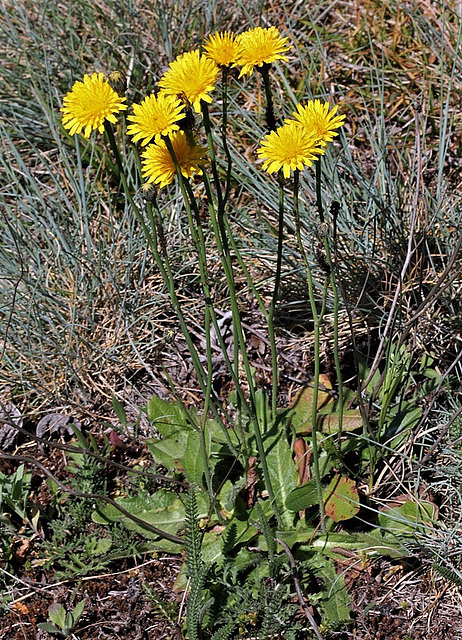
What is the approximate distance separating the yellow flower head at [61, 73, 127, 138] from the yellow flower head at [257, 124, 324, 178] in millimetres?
382

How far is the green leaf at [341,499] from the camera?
2.03 meters

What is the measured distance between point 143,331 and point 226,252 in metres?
1.17

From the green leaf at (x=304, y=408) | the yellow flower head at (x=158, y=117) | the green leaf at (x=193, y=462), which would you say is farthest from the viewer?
the green leaf at (x=304, y=408)

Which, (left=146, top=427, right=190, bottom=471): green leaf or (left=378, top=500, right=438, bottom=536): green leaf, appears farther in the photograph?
(left=146, top=427, right=190, bottom=471): green leaf

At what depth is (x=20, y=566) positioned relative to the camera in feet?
7.41

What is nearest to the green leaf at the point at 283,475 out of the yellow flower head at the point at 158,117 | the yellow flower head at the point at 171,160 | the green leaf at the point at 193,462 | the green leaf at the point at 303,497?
the green leaf at the point at 303,497

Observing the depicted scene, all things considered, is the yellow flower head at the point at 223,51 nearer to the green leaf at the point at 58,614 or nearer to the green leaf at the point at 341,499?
the green leaf at the point at 341,499

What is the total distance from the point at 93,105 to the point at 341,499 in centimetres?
134

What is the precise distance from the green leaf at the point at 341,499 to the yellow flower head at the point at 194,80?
119 cm

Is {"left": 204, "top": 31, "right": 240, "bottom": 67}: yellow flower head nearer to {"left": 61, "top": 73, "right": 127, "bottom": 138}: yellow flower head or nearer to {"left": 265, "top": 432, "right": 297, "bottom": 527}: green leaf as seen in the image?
{"left": 61, "top": 73, "right": 127, "bottom": 138}: yellow flower head

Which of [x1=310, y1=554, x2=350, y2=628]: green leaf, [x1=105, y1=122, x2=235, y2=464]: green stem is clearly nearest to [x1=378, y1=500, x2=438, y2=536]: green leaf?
[x1=310, y1=554, x2=350, y2=628]: green leaf

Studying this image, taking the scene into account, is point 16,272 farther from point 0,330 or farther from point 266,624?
point 266,624

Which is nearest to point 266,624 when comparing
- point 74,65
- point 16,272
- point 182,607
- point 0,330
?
point 182,607

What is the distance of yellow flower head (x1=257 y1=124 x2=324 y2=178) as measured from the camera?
155cm
